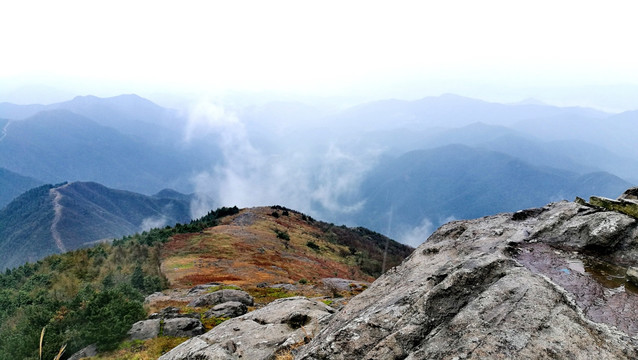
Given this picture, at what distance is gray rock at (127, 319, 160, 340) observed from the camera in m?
23.2

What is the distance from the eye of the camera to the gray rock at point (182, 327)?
2328 centimetres

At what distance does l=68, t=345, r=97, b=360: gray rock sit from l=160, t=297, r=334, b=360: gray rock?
33.0 ft

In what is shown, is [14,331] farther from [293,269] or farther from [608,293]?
[293,269]

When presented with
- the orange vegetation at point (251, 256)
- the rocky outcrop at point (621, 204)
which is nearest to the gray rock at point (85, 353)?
the orange vegetation at point (251, 256)

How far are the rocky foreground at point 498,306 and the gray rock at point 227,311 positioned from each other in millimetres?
13460

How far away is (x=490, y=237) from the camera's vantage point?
1414 centimetres

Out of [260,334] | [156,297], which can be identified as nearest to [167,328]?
[260,334]

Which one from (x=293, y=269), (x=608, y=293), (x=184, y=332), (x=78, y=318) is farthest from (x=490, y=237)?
(x=293, y=269)

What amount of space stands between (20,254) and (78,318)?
742ft

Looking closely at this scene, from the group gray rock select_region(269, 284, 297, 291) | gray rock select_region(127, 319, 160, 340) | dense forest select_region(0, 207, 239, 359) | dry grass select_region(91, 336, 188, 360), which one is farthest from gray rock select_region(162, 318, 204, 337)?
gray rock select_region(269, 284, 297, 291)

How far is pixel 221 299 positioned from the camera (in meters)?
34.1

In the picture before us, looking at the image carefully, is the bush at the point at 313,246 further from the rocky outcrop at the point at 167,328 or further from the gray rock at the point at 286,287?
the rocky outcrop at the point at 167,328

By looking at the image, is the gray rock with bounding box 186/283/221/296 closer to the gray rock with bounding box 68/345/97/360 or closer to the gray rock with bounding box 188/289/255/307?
the gray rock with bounding box 188/289/255/307

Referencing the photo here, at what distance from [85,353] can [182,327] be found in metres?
5.93
